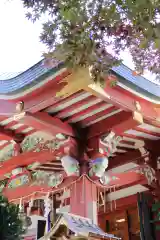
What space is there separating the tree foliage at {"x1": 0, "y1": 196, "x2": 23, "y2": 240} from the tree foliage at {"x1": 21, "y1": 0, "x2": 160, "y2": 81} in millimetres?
1759

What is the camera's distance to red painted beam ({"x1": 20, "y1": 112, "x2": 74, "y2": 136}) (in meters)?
5.31

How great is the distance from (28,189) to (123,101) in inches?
106

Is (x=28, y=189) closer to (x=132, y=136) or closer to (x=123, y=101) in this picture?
(x=132, y=136)

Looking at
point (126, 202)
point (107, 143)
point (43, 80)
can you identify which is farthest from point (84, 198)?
point (126, 202)

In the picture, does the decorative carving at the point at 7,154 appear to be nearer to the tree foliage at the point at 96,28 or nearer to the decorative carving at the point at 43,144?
the decorative carving at the point at 43,144

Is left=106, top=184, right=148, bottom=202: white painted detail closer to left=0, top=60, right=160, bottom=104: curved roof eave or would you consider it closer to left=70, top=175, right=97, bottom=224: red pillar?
left=70, top=175, right=97, bottom=224: red pillar

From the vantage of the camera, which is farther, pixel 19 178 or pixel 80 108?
pixel 19 178

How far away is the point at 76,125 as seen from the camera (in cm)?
604

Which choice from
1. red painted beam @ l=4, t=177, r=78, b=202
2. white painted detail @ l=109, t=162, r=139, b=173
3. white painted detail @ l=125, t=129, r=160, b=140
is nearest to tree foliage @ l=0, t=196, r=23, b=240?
red painted beam @ l=4, t=177, r=78, b=202

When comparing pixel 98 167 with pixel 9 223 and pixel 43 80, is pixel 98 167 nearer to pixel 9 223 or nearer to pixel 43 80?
pixel 43 80

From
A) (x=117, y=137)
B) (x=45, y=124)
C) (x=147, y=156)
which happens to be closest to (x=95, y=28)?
(x=45, y=124)

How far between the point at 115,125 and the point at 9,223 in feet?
8.85

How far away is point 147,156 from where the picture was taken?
6.95 m

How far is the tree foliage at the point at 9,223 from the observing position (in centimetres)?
334
